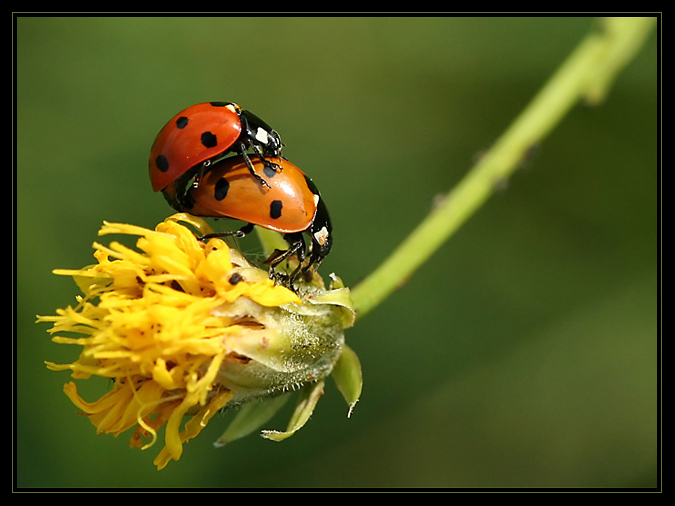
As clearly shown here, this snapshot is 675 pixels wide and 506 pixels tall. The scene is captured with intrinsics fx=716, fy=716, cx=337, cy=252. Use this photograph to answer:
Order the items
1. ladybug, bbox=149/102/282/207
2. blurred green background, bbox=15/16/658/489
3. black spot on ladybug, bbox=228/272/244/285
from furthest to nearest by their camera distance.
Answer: blurred green background, bbox=15/16/658/489 < ladybug, bbox=149/102/282/207 < black spot on ladybug, bbox=228/272/244/285

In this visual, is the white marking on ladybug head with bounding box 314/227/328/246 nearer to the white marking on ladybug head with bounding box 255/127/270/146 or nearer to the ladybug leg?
the ladybug leg

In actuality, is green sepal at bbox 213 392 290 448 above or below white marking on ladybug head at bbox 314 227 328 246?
below

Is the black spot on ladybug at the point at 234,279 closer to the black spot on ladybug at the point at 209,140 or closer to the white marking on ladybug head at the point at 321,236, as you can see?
the white marking on ladybug head at the point at 321,236

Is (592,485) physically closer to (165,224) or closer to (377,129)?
(377,129)

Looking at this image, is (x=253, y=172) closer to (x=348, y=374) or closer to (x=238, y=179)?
(x=238, y=179)

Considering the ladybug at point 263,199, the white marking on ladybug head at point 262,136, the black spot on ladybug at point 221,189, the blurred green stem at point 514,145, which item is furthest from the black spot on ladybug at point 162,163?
the blurred green stem at point 514,145

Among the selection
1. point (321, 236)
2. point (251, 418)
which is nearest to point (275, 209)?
point (321, 236)

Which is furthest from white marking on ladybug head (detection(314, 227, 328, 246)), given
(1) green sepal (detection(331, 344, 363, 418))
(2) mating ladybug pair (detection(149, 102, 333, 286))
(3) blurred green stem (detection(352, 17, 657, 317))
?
(1) green sepal (detection(331, 344, 363, 418))

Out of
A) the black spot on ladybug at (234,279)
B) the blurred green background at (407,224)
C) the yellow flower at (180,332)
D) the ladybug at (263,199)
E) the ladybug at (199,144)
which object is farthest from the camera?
the blurred green background at (407,224)
